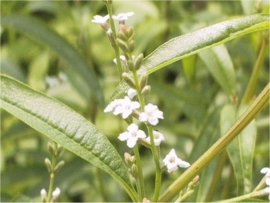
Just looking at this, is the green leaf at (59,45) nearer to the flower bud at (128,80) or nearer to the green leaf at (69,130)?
the green leaf at (69,130)

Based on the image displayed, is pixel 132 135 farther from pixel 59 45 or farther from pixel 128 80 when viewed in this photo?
pixel 59 45

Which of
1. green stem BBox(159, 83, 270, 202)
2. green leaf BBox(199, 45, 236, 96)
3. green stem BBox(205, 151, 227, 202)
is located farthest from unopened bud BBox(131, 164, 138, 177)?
green leaf BBox(199, 45, 236, 96)

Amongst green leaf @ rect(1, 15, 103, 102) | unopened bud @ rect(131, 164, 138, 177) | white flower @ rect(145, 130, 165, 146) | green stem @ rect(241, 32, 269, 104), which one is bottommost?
unopened bud @ rect(131, 164, 138, 177)

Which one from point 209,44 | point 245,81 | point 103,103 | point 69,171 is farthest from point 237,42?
point 209,44

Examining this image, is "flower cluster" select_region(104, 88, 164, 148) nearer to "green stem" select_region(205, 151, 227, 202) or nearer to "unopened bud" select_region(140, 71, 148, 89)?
"unopened bud" select_region(140, 71, 148, 89)

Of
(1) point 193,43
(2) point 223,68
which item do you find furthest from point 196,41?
(2) point 223,68
